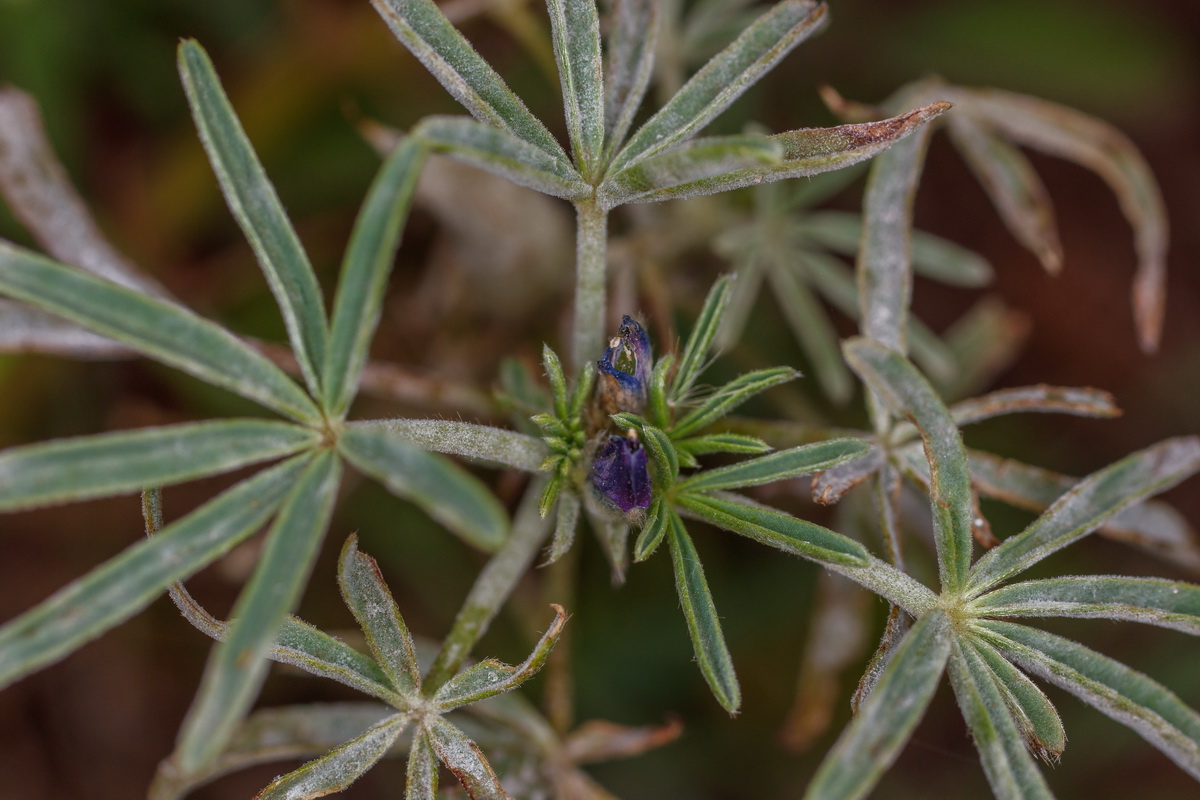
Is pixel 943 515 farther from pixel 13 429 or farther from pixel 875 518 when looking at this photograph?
pixel 13 429

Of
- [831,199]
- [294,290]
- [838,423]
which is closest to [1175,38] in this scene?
[831,199]

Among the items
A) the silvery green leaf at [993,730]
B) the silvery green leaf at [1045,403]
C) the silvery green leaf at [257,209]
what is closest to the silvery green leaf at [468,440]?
the silvery green leaf at [257,209]

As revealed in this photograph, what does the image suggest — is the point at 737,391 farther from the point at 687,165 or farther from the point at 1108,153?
the point at 1108,153

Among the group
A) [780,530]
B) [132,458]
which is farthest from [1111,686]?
[132,458]

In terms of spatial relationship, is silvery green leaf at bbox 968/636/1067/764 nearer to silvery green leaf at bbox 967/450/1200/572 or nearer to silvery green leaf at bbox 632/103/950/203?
silvery green leaf at bbox 967/450/1200/572

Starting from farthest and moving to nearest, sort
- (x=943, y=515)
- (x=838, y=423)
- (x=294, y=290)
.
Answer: (x=838, y=423), (x=943, y=515), (x=294, y=290)
